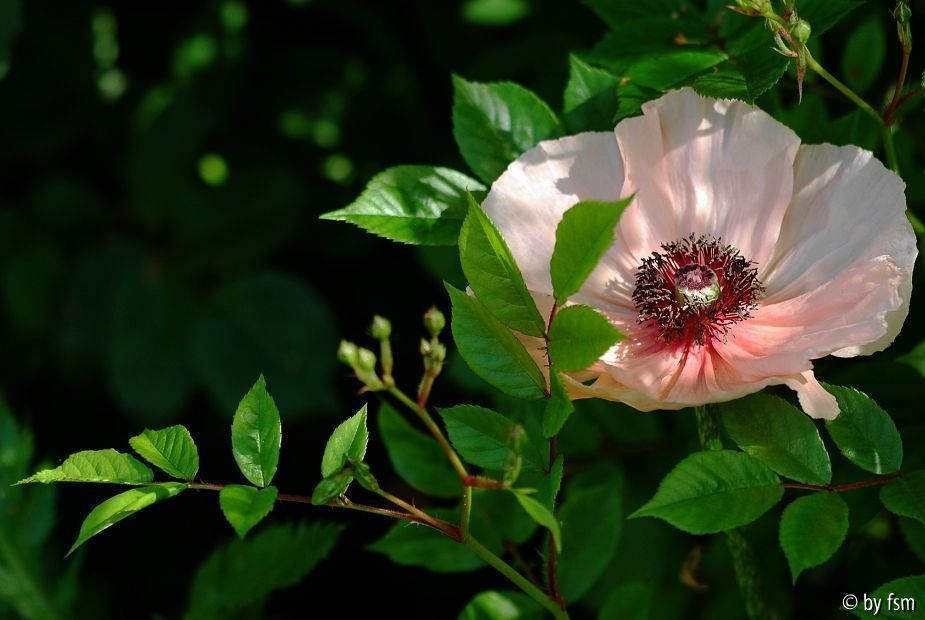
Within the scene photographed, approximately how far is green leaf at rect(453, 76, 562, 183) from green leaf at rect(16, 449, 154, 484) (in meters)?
0.47

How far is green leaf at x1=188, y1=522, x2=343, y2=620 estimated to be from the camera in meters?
1.19

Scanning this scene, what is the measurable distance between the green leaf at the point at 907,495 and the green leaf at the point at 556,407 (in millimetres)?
278

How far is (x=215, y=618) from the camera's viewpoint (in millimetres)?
1227

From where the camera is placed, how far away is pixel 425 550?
1.15 metres

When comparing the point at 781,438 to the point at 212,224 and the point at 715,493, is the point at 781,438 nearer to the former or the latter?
the point at 715,493

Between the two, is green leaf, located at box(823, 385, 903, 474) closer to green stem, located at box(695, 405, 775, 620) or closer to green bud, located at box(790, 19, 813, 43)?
green stem, located at box(695, 405, 775, 620)

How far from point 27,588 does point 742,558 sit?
0.97 meters

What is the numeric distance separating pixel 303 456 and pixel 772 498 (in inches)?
Result: 47.4

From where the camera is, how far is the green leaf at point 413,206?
105cm

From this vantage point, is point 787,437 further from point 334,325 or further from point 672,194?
point 334,325

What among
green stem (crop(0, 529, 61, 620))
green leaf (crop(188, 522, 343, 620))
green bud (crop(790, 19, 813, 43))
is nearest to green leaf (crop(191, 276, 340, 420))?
green stem (crop(0, 529, 61, 620))

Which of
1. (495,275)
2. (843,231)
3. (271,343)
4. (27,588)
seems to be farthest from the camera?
(271,343)

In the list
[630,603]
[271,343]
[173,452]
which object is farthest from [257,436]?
[271,343]

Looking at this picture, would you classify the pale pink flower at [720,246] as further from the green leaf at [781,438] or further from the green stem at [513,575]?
the green stem at [513,575]
